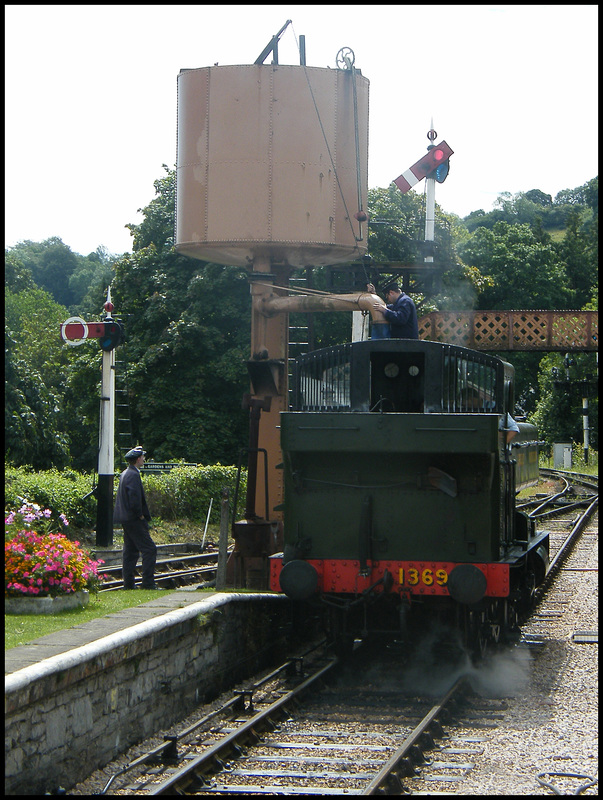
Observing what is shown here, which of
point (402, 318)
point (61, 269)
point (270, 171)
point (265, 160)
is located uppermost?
point (61, 269)

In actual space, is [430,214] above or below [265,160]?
above

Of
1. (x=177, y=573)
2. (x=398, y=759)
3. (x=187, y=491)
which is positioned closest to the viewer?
(x=398, y=759)

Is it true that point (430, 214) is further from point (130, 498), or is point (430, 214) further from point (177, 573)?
point (130, 498)

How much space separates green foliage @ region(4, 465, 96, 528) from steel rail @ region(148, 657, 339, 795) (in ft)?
31.5

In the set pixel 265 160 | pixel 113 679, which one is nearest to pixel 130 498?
pixel 113 679

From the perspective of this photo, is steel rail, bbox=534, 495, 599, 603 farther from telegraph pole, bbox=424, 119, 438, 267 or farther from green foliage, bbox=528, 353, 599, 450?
green foliage, bbox=528, 353, 599, 450

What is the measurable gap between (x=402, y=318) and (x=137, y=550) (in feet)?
13.2

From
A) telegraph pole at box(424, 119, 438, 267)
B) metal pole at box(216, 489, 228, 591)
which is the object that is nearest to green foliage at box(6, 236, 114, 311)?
telegraph pole at box(424, 119, 438, 267)

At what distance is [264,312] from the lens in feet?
50.8

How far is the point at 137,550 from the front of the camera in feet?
40.1

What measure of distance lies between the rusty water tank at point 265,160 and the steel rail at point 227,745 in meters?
7.06

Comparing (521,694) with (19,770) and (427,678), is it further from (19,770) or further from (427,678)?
(19,770)

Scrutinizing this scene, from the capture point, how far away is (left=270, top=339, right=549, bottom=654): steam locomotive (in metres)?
10.1

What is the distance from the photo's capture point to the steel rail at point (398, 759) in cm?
687
